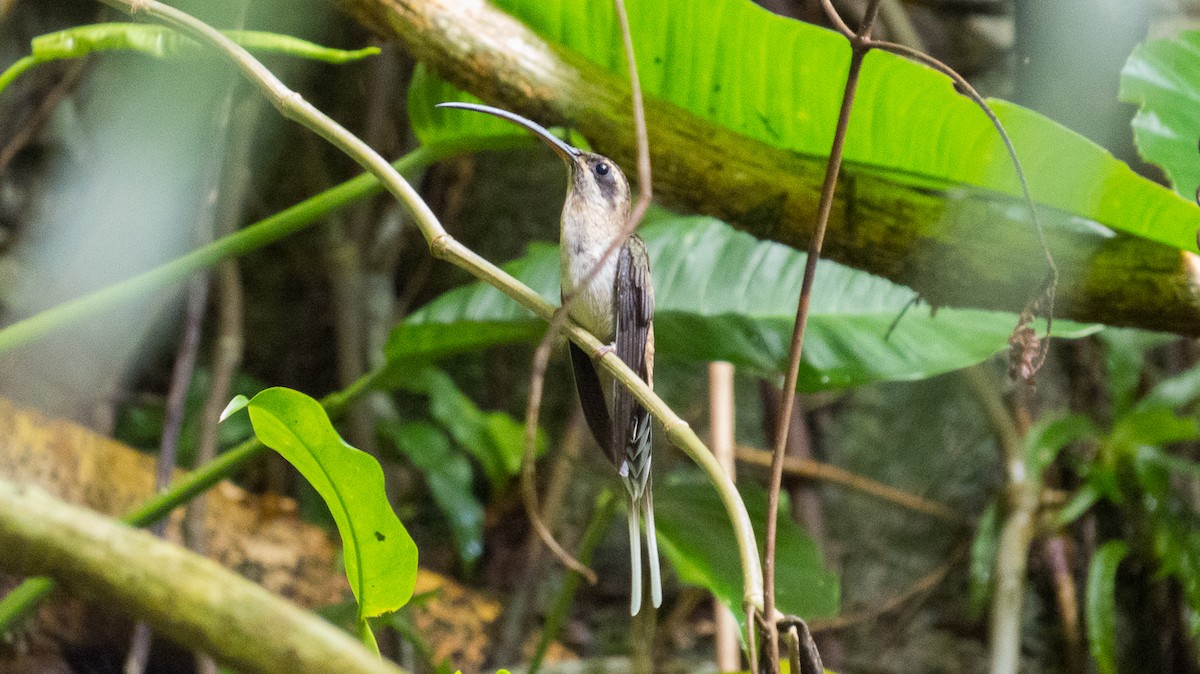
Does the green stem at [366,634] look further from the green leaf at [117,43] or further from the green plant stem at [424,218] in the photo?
the green leaf at [117,43]

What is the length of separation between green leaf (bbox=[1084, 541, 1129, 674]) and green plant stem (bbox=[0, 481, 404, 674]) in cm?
320

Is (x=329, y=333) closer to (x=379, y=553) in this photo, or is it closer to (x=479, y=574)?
(x=479, y=574)

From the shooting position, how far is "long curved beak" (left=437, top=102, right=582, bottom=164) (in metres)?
1.60

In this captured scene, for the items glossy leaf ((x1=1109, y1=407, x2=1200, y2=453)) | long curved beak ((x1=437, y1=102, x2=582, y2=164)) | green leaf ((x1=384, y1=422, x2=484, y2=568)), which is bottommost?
green leaf ((x1=384, y1=422, x2=484, y2=568))

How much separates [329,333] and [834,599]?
285 cm

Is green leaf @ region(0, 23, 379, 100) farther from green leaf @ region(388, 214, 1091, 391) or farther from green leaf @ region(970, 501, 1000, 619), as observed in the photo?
green leaf @ region(970, 501, 1000, 619)

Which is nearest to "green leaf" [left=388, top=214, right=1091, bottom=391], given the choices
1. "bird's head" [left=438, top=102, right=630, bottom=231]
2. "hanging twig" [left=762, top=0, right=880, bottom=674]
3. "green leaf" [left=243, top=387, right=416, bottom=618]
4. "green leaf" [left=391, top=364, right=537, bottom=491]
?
"bird's head" [left=438, top=102, right=630, bottom=231]

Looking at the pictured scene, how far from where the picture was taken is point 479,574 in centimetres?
392

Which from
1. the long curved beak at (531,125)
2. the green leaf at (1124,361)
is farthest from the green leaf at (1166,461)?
the long curved beak at (531,125)

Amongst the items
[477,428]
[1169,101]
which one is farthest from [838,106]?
[477,428]

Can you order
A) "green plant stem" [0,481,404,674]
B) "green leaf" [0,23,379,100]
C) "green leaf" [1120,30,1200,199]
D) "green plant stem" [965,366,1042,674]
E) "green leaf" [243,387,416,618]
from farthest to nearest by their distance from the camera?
"green plant stem" [965,366,1042,674] → "green leaf" [1120,30,1200,199] → "green leaf" [0,23,379,100] → "green leaf" [243,387,416,618] → "green plant stem" [0,481,404,674]

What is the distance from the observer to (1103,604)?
3230 millimetres

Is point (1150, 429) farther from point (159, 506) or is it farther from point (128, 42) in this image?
point (128, 42)

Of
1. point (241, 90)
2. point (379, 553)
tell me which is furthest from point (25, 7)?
point (379, 553)
